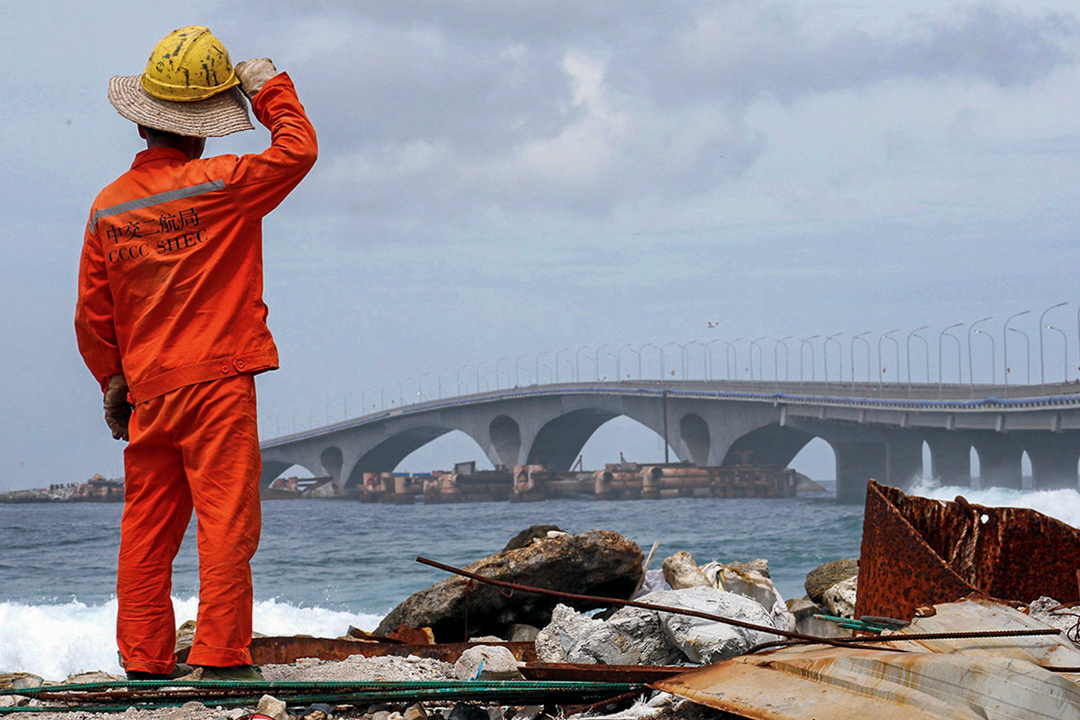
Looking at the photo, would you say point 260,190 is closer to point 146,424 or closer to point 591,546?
point 146,424

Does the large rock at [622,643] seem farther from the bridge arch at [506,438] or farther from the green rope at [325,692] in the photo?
the bridge arch at [506,438]

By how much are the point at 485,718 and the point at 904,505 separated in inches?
79.6

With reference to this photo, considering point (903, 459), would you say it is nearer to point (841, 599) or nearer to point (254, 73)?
point (841, 599)

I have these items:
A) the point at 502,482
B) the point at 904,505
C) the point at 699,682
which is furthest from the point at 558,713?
the point at 502,482

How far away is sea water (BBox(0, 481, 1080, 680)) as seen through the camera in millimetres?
10359

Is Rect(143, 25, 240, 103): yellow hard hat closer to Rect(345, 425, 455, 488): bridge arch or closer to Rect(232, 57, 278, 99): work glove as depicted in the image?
Rect(232, 57, 278, 99): work glove

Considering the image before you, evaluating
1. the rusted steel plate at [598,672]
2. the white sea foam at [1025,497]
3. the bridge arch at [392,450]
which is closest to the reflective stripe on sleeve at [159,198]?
the rusted steel plate at [598,672]

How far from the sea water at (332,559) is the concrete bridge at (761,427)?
300cm

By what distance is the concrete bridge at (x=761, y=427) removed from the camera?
40781 millimetres

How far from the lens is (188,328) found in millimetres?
2768

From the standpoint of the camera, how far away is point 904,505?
3.67m

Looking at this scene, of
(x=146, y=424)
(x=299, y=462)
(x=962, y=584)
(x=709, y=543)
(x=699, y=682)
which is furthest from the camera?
(x=299, y=462)

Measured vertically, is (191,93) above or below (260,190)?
above

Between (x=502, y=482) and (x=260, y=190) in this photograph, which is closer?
(x=260, y=190)
